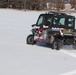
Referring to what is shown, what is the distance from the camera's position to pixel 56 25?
52.7 ft

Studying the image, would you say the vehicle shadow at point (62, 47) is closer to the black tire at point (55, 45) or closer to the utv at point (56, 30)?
the utv at point (56, 30)

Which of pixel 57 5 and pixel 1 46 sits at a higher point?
pixel 1 46

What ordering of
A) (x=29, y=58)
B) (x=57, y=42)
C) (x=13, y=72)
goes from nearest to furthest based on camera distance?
(x=13, y=72) < (x=29, y=58) < (x=57, y=42)

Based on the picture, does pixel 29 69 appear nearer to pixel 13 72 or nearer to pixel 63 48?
pixel 13 72

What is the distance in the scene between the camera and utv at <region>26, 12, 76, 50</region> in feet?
51.9

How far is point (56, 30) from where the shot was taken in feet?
52.2

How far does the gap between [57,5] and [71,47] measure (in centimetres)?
8078

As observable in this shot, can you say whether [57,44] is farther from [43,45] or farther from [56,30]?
[43,45]

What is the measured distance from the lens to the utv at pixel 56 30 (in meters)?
15.8

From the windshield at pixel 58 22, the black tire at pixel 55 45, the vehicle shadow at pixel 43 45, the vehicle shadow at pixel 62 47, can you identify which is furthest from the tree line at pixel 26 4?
the black tire at pixel 55 45

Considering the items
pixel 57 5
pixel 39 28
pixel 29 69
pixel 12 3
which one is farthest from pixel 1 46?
pixel 57 5

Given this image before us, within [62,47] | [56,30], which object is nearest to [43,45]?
[62,47]

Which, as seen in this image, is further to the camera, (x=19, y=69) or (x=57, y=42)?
(x=57, y=42)

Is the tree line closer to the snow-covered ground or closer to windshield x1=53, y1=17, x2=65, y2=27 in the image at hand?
windshield x1=53, y1=17, x2=65, y2=27
